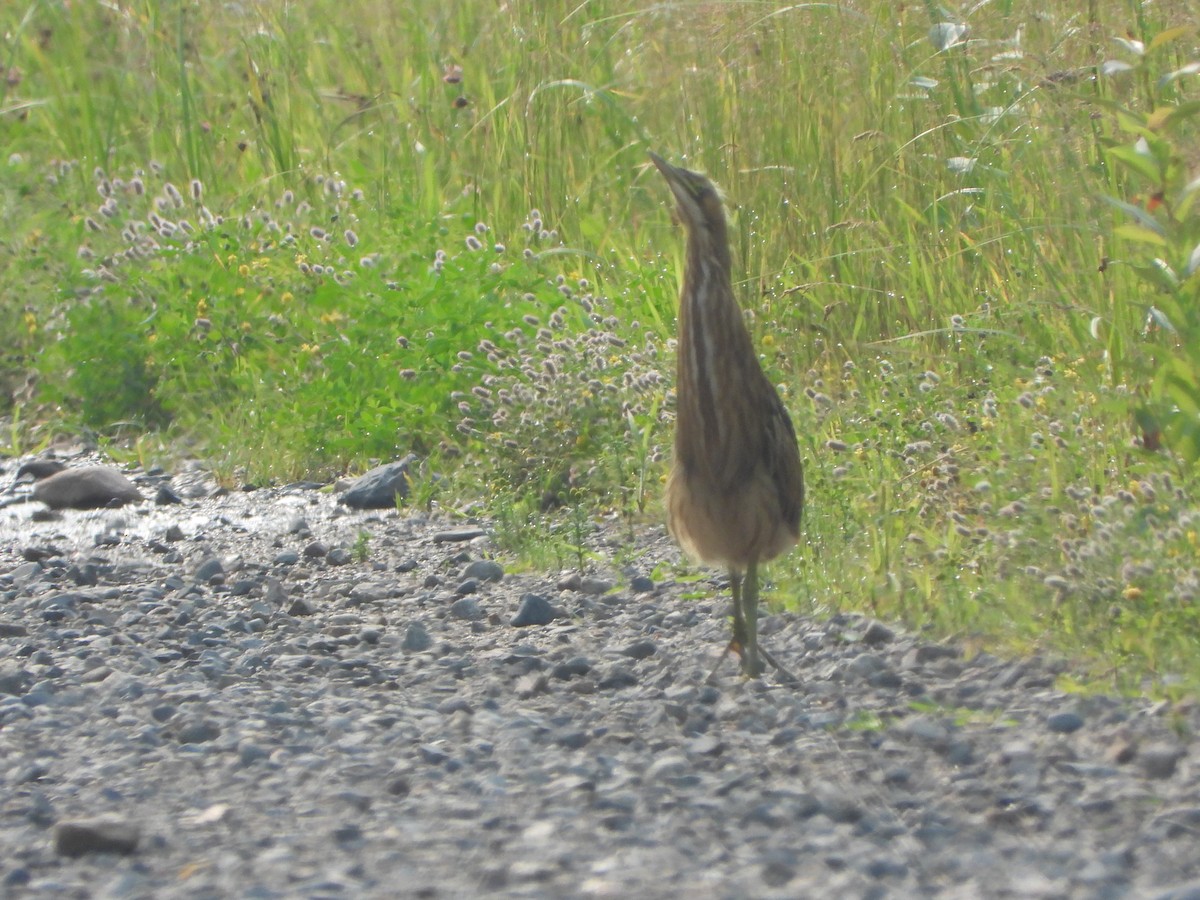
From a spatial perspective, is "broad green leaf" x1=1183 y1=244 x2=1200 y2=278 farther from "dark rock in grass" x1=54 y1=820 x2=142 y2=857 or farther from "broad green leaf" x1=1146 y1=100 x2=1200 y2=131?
"dark rock in grass" x1=54 y1=820 x2=142 y2=857

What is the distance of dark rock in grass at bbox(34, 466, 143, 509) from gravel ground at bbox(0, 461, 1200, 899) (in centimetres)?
132

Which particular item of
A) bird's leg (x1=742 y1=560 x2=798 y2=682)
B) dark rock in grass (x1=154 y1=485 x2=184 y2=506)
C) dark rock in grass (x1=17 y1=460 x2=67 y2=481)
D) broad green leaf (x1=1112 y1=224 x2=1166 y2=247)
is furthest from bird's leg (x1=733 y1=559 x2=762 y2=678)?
dark rock in grass (x1=17 y1=460 x2=67 y2=481)

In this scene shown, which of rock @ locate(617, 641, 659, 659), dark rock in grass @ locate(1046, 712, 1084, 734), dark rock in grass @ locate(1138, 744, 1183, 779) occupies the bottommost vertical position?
dark rock in grass @ locate(1138, 744, 1183, 779)

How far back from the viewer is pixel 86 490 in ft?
23.5

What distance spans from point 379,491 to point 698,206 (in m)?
2.59

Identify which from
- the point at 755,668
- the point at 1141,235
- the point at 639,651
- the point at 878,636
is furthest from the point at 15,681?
the point at 1141,235

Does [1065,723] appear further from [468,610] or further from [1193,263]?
[468,610]

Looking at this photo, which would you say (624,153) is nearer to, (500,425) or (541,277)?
(541,277)

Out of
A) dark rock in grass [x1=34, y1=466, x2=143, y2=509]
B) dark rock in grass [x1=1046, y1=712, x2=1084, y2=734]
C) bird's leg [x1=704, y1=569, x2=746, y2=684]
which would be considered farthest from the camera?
dark rock in grass [x1=34, y1=466, x2=143, y2=509]

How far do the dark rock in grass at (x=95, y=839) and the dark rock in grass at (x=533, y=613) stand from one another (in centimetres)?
188

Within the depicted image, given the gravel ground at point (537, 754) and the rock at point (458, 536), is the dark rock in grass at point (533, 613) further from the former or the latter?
the rock at point (458, 536)

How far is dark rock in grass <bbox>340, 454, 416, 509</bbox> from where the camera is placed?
22.3 ft

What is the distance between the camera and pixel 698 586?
18.3 ft

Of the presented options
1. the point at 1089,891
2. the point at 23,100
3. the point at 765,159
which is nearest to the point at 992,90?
the point at 765,159
